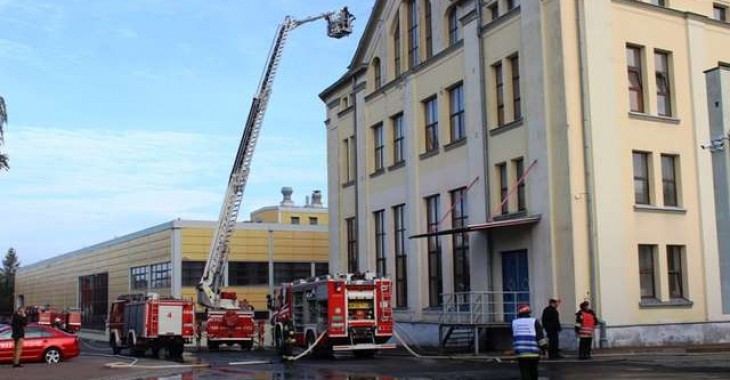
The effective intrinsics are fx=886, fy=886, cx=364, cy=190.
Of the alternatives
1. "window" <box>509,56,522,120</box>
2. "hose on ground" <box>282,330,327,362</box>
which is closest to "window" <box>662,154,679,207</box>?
"window" <box>509,56,522,120</box>

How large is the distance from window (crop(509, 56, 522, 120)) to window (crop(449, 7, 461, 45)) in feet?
13.9

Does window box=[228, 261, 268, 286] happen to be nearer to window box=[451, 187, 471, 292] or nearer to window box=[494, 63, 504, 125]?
window box=[451, 187, 471, 292]

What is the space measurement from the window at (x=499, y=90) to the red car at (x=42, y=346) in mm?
15526

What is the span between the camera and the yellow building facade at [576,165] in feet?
85.6

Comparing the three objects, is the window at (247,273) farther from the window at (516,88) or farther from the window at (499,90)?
the window at (516,88)

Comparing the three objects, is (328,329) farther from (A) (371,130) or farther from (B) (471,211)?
(A) (371,130)

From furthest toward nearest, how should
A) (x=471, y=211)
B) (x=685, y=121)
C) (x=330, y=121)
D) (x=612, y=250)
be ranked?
(x=330, y=121), (x=471, y=211), (x=685, y=121), (x=612, y=250)

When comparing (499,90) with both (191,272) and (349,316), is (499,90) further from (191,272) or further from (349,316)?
(191,272)

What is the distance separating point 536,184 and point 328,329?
25.5ft

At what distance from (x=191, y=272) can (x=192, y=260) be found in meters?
0.79

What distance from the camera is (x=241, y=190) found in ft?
133

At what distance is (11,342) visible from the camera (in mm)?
26703

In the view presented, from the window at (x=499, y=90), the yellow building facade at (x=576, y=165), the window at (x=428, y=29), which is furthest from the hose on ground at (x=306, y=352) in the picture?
the window at (x=428, y=29)

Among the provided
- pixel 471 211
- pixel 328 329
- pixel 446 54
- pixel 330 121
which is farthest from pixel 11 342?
pixel 330 121
